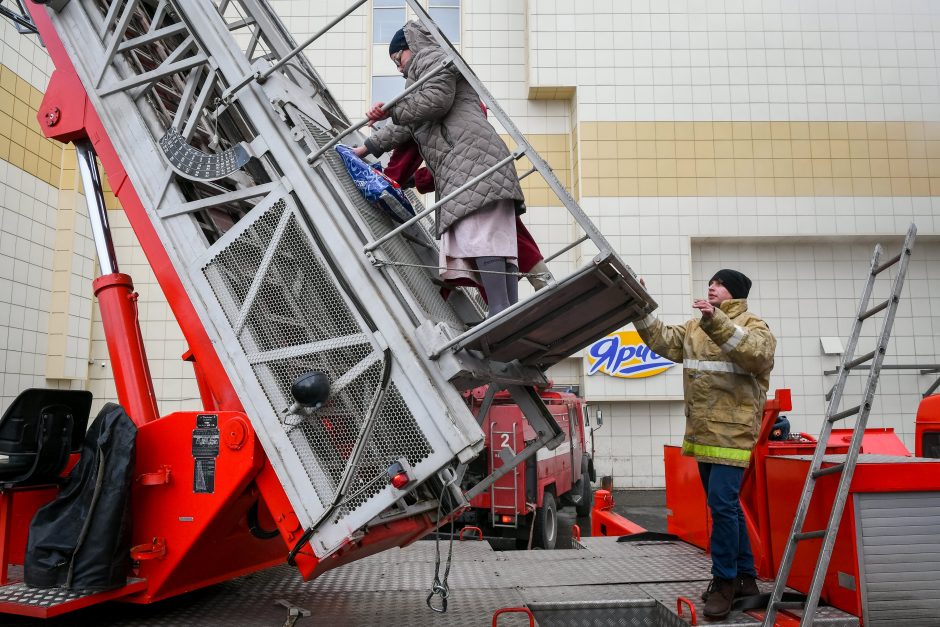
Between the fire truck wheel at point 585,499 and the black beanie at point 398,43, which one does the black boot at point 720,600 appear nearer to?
the black beanie at point 398,43

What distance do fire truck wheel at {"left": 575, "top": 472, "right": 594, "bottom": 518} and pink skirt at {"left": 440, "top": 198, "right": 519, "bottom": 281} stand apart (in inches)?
362

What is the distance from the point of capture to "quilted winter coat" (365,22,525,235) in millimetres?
3145

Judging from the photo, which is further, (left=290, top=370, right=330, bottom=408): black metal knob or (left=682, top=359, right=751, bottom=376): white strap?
(left=682, top=359, right=751, bottom=376): white strap

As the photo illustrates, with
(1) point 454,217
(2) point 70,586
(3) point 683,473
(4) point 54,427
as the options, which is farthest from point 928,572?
(4) point 54,427

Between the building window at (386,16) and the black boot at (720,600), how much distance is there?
14.2 meters

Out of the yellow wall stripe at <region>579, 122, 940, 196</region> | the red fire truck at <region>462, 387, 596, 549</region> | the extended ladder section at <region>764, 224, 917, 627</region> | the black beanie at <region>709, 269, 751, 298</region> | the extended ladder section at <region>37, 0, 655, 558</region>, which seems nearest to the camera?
the extended ladder section at <region>764, 224, 917, 627</region>

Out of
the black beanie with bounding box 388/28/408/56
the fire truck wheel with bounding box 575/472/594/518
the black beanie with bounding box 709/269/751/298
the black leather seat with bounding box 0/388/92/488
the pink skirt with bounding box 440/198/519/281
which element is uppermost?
the black beanie with bounding box 388/28/408/56

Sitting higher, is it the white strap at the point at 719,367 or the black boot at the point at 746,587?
the white strap at the point at 719,367

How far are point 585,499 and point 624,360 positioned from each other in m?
3.23

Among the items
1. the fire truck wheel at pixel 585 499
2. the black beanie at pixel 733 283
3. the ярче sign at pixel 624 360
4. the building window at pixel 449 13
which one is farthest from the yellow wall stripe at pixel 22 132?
the black beanie at pixel 733 283

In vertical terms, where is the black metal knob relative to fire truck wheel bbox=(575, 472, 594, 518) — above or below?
above

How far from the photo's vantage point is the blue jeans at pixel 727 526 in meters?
3.40

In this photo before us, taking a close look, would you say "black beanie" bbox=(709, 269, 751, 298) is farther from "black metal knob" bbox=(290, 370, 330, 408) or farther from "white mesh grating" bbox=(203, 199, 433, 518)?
"black metal knob" bbox=(290, 370, 330, 408)

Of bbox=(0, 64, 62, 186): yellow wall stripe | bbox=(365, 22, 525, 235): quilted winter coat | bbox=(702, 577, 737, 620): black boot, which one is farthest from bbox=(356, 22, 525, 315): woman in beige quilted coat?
bbox=(0, 64, 62, 186): yellow wall stripe
